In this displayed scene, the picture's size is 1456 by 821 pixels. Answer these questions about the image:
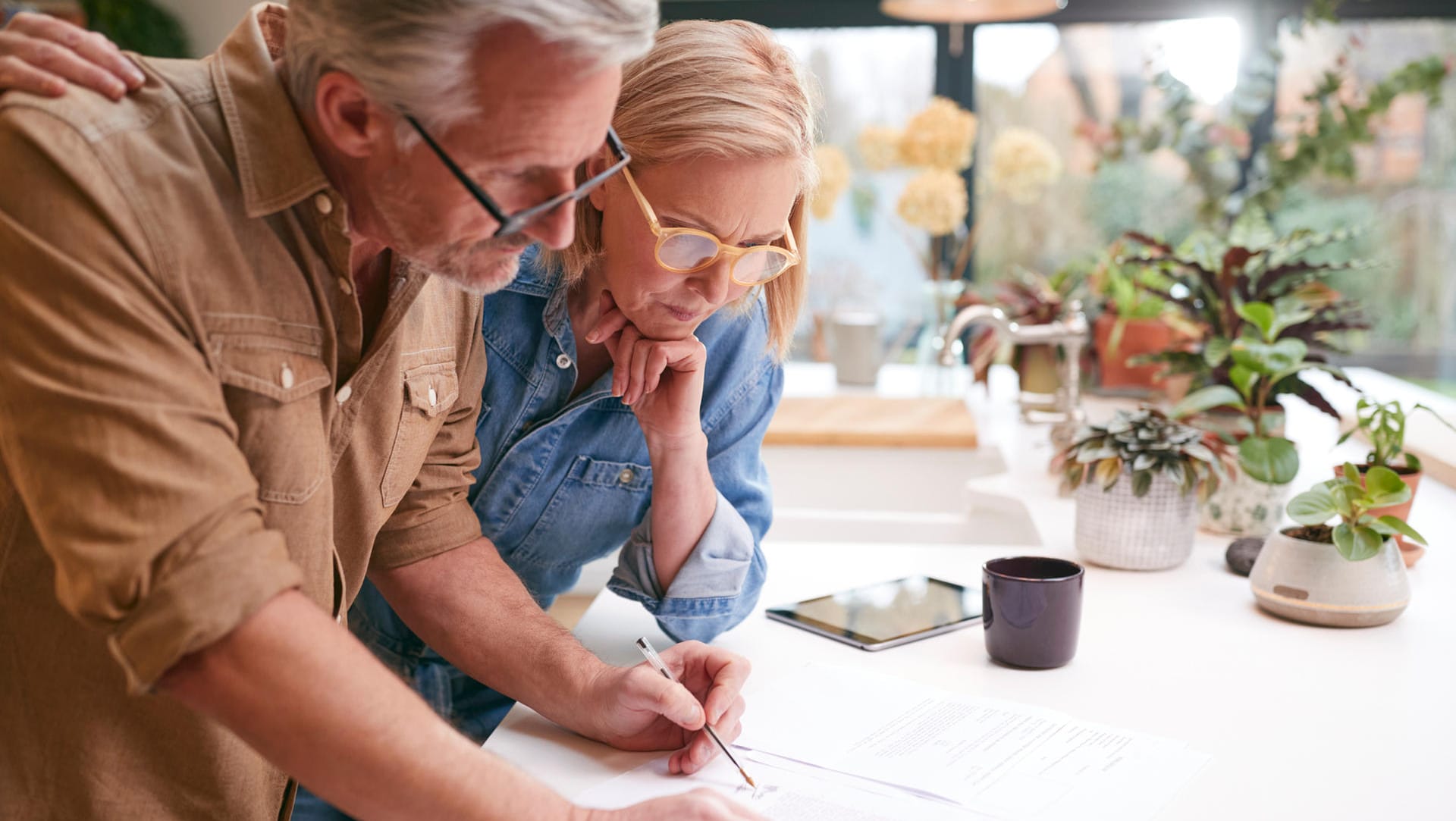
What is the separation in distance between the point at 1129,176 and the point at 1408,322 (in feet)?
3.60

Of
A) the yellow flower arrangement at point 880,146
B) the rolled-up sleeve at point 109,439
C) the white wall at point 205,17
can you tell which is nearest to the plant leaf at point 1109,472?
the rolled-up sleeve at point 109,439

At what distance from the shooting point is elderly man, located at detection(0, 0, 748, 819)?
749 millimetres

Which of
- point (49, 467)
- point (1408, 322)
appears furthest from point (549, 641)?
point (1408, 322)

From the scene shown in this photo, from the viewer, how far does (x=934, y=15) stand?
329cm

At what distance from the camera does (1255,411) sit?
188 cm

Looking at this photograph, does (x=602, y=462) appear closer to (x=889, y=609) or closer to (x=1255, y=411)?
(x=889, y=609)

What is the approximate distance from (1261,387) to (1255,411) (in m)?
0.04

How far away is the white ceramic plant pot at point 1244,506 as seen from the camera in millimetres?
1835

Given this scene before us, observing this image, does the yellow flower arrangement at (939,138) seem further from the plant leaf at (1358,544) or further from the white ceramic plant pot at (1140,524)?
the plant leaf at (1358,544)

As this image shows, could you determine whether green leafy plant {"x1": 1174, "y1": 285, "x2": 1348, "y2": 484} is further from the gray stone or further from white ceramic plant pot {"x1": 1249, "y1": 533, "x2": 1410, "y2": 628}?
white ceramic plant pot {"x1": 1249, "y1": 533, "x2": 1410, "y2": 628}

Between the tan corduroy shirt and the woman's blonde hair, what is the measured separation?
273 mm

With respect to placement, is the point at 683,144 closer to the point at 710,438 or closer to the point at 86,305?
the point at 710,438

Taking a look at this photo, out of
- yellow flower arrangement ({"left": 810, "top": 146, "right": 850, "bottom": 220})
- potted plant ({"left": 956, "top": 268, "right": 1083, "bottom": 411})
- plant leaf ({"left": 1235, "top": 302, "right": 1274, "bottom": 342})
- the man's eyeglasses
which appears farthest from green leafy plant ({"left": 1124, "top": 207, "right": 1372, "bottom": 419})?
the man's eyeglasses

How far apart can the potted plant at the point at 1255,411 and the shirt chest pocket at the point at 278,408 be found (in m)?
1.31
